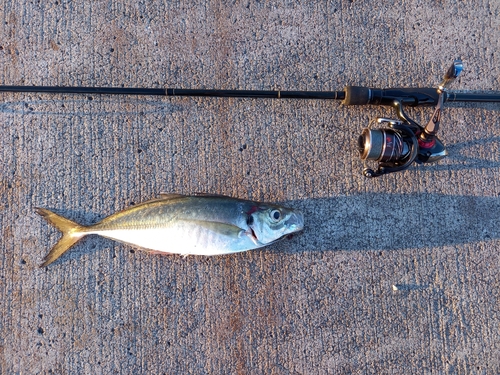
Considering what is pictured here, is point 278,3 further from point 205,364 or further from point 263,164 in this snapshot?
point 205,364

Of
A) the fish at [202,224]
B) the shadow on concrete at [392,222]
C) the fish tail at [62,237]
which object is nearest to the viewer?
Result: the fish at [202,224]

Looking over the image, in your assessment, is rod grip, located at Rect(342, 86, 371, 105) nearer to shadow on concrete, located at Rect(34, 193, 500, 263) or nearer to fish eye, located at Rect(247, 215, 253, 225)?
shadow on concrete, located at Rect(34, 193, 500, 263)

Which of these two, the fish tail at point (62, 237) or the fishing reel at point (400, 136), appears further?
the fish tail at point (62, 237)

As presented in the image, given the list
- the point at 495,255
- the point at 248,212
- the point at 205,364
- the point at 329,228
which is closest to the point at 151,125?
the point at 248,212

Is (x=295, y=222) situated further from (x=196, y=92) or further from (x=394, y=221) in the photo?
(x=196, y=92)

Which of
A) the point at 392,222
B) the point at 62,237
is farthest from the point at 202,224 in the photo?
the point at 392,222

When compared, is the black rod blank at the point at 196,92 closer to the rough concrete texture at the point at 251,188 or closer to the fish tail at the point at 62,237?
the rough concrete texture at the point at 251,188

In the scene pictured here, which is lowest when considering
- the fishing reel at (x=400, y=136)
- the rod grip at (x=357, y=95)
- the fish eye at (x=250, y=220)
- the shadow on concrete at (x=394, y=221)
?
the shadow on concrete at (x=394, y=221)

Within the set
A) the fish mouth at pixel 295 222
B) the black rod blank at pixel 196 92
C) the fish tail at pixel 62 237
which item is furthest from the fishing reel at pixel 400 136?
the fish tail at pixel 62 237
